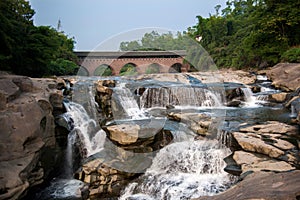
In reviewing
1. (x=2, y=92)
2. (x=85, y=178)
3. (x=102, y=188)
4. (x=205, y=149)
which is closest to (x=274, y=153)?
(x=205, y=149)

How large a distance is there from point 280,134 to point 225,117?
7.16 feet

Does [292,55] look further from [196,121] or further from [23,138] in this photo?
[23,138]

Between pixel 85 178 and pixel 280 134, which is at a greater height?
pixel 280 134

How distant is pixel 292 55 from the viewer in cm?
1307

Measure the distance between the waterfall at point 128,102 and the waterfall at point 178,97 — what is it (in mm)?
420

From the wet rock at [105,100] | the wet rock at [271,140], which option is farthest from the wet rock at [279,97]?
the wet rock at [105,100]

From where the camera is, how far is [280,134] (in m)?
6.07

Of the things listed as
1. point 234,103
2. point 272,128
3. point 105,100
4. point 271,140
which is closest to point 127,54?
point 105,100

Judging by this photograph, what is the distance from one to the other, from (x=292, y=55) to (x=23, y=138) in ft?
46.2

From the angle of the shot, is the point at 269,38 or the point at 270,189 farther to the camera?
the point at 269,38

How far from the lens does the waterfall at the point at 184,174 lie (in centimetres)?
498

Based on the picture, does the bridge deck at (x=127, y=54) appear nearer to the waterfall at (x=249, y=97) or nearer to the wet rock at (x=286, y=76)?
the wet rock at (x=286, y=76)

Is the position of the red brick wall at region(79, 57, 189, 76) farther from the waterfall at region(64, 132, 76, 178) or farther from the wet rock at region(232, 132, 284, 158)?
the wet rock at region(232, 132, 284, 158)

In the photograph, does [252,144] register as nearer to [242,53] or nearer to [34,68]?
[34,68]
